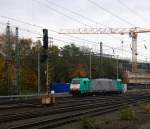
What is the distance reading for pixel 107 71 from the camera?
115 m

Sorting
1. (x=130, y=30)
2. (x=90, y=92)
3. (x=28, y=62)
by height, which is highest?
(x=130, y=30)

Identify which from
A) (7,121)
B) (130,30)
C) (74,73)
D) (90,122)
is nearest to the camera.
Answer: (90,122)

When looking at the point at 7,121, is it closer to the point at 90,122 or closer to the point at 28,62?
the point at 90,122

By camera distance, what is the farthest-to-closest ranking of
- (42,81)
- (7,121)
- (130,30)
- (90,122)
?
(130,30) → (42,81) → (7,121) → (90,122)

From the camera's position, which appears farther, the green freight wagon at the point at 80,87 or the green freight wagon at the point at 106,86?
the green freight wagon at the point at 106,86

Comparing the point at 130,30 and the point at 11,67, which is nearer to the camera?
the point at 11,67

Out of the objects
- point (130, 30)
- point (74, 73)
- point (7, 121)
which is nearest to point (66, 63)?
point (74, 73)

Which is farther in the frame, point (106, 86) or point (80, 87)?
point (106, 86)

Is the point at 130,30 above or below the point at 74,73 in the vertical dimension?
above

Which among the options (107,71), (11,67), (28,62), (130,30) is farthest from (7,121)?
(130,30)

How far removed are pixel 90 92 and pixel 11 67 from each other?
15.6m

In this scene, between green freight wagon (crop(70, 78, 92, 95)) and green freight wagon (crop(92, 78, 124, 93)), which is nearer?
green freight wagon (crop(70, 78, 92, 95))

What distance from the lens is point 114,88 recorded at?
7931cm

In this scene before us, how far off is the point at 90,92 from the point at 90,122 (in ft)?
172
